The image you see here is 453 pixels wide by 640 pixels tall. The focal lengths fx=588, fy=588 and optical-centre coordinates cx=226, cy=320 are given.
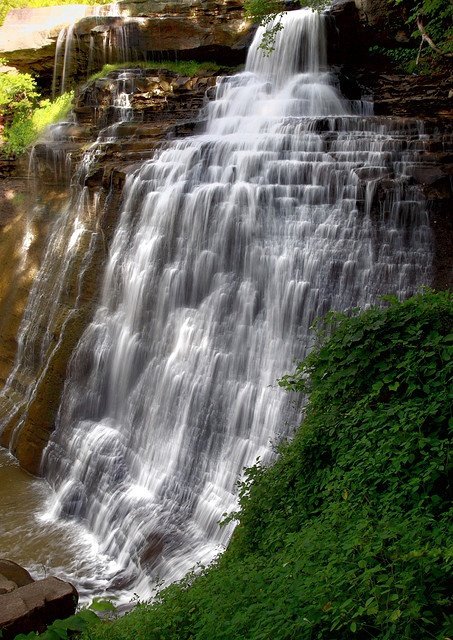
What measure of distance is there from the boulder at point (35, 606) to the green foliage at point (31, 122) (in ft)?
42.2

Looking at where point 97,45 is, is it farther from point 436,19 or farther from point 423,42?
point 436,19

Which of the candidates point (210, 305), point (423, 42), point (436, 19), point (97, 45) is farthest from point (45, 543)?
point (97, 45)

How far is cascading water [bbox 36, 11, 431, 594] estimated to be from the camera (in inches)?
340

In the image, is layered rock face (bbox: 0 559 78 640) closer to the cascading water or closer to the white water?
the cascading water

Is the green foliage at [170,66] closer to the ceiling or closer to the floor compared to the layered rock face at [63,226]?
closer to the ceiling

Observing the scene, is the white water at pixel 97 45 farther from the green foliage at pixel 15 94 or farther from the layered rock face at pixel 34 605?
the layered rock face at pixel 34 605

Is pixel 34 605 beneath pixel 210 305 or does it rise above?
beneath

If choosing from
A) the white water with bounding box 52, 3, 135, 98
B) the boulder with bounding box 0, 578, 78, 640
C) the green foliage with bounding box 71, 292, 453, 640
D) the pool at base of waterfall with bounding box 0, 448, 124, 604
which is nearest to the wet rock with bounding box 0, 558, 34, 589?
the pool at base of waterfall with bounding box 0, 448, 124, 604

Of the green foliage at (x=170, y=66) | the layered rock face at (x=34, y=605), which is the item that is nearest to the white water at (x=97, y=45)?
the green foliage at (x=170, y=66)

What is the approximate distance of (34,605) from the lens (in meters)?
5.88

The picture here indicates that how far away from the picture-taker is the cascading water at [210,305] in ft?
28.3

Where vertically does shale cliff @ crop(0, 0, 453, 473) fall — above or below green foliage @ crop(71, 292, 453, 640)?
above

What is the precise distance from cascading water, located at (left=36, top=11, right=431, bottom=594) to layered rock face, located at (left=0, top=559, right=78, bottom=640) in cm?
155

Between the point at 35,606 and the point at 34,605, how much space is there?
19mm
